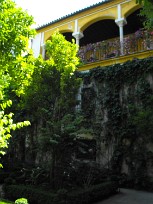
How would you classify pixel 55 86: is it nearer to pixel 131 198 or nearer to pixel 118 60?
pixel 118 60

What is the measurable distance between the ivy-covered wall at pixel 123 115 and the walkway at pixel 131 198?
2.41 ft

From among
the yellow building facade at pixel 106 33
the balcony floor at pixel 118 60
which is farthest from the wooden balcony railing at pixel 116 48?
the balcony floor at pixel 118 60

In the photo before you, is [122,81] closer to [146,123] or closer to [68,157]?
[146,123]

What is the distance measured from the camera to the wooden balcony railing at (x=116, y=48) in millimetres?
11836

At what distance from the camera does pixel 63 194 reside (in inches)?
264

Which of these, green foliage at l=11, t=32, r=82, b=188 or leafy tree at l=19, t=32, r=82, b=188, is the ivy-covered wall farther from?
green foliage at l=11, t=32, r=82, b=188

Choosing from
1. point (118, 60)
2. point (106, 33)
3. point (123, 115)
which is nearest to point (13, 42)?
point (123, 115)

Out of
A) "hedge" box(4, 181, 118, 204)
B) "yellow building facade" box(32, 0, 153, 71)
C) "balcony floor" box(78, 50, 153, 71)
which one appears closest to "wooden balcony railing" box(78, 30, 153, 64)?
"yellow building facade" box(32, 0, 153, 71)

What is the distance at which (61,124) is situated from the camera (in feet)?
26.9

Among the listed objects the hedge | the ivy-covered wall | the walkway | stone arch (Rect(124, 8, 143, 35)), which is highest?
stone arch (Rect(124, 8, 143, 35))

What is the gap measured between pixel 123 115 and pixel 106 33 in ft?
28.6

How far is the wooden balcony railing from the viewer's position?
38.8 feet

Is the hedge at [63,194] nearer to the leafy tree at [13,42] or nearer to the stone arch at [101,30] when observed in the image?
the leafy tree at [13,42]

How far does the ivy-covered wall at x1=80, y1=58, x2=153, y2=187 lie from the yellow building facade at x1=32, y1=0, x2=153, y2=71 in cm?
85
